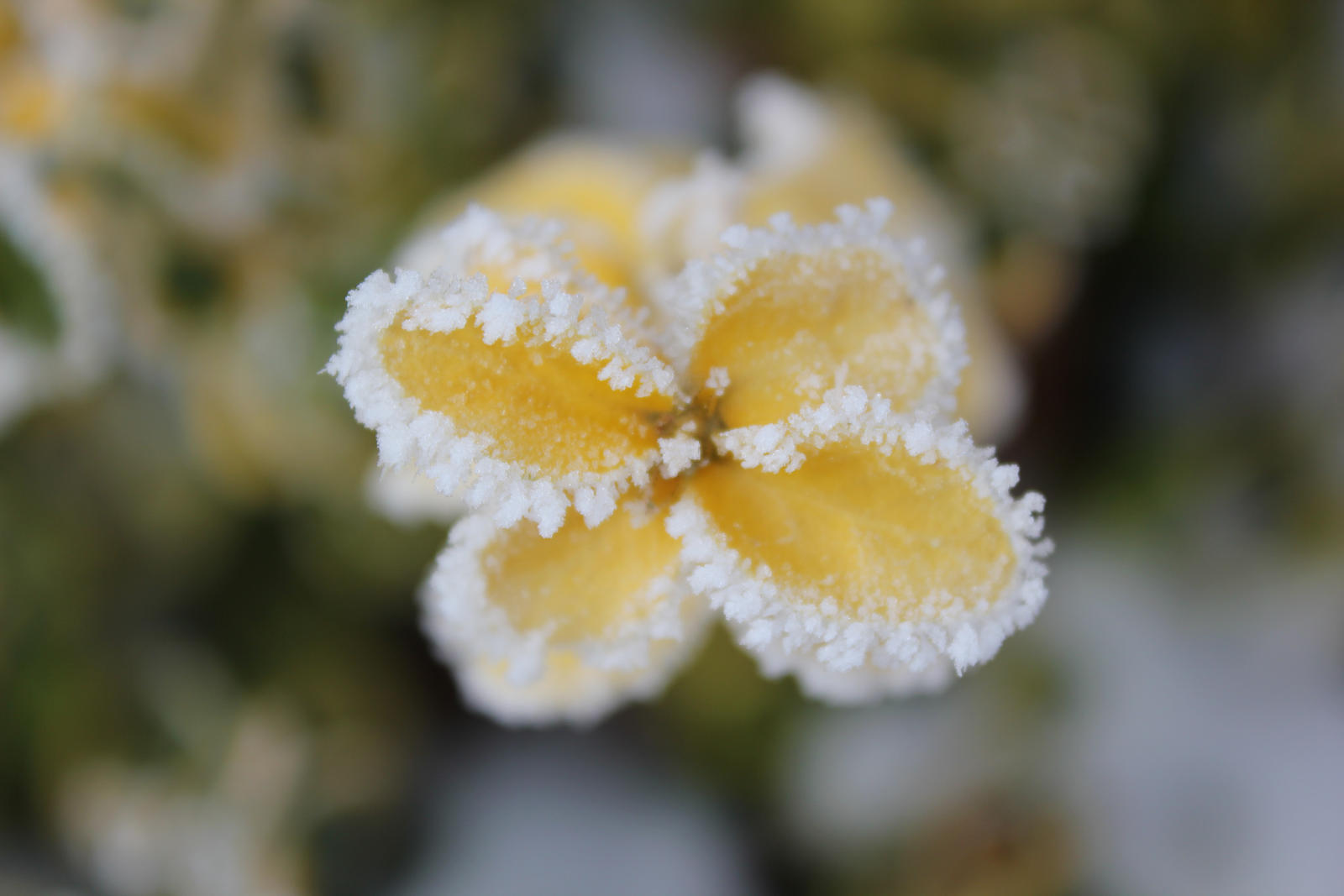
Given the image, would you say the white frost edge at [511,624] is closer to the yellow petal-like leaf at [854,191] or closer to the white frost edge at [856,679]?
the white frost edge at [856,679]

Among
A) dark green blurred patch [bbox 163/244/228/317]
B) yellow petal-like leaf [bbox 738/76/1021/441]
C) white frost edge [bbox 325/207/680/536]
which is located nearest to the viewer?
white frost edge [bbox 325/207/680/536]

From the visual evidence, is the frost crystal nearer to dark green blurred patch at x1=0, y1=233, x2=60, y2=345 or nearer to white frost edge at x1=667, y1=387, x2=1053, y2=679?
white frost edge at x1=667, y1=387, x2=1053, y2=679

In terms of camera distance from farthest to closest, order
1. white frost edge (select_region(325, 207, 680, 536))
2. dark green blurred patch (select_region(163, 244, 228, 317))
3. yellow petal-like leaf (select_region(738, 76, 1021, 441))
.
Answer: dark green blurred patch (select_region(163, 244, 228, 317))
yellow petal-like leaf (select_region(738, 76, 1021, 441))
white frost edge (select_region(325, 207, 680, 536))

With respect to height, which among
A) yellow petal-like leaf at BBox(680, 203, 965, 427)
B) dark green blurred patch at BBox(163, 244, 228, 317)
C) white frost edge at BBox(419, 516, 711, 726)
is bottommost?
white frost edge at BBox(419, 516, 711, 726)

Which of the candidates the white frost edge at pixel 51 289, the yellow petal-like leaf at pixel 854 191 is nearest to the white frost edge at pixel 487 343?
the yellow petal-like leaf at pixel 854 191

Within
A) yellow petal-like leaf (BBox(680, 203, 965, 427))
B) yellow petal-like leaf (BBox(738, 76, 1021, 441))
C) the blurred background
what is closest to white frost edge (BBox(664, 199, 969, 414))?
yellow petal-like leaf (BBox(680, 203, 965, 427))

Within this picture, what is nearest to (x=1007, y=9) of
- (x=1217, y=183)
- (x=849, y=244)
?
(x=1217, y=183)
